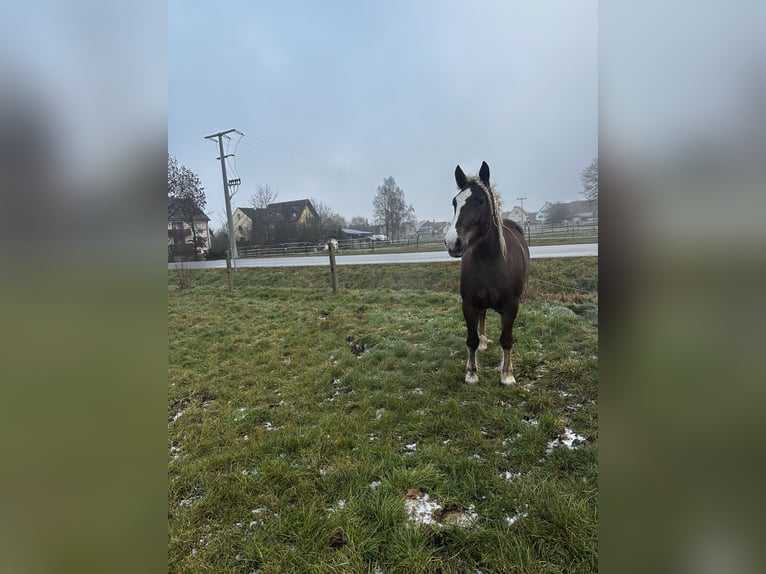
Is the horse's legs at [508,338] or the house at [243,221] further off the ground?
the house at [243,221]

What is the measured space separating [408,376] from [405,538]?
6.52 feet

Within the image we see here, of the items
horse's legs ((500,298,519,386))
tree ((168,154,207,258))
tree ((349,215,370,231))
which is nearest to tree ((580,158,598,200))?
horse's legs ((500,298,519,386))

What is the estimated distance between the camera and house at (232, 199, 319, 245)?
37.1 ft

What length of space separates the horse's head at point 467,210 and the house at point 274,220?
358 inches

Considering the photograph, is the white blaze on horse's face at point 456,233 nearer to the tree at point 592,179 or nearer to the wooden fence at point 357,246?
the tree at point 592,179

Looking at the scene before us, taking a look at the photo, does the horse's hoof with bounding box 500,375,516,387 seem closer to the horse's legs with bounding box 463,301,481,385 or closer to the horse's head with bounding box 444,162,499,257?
the horse's legs with bounding box 463,301,481,385

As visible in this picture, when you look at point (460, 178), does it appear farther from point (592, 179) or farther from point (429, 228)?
point (429, 228)

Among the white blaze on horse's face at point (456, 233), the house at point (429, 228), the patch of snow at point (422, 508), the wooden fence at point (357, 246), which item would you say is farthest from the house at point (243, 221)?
the patch of snow at point (422, 508)

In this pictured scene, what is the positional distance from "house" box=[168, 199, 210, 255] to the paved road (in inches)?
36.6

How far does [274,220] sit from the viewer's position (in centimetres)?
1173

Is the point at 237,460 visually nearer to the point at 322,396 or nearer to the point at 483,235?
the point at 322,396

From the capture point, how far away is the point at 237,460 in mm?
2332

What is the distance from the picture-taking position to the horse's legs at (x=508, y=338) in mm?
3162
